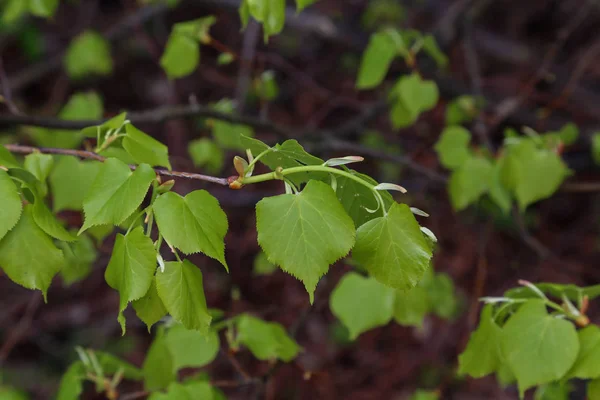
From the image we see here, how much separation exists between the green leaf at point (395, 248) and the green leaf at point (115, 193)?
0.36 metres

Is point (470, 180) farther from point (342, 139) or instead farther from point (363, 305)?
point (342, 139)

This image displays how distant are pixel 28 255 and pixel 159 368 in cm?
68

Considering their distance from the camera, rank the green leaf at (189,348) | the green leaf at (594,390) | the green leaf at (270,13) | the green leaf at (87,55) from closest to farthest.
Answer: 1. the green leaf at (594,390)
2. the green leaf at (270,13)
3. the green leaf at (189,348)
4. the green leaf at (87,55)

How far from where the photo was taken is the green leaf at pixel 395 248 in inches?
37.1

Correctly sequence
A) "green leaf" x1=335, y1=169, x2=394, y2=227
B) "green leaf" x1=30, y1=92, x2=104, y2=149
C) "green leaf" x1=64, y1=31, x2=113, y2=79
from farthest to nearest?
"green leaf" x1=64, y1=31, x2=113, y2=79
"green leaf" x1=30, y1=92, x2=104, y2=149
"green leaf" x1=335, y1=169, x2=394, y2=227

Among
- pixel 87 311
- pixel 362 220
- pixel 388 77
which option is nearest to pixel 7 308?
pixel 87 311

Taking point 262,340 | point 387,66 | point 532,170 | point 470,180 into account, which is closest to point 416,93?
point 387,66

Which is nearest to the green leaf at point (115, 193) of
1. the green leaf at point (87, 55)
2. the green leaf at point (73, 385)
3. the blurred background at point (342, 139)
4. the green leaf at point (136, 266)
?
the green leaf at point (136, 266)

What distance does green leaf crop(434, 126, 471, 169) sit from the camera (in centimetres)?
217

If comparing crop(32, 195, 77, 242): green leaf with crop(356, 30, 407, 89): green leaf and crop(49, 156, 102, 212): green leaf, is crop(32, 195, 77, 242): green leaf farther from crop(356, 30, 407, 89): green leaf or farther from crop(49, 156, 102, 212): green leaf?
crop(356, 30, 407, 89): green leaf

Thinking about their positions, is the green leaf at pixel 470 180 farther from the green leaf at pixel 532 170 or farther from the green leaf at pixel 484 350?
the green leaf at pixel 484 350

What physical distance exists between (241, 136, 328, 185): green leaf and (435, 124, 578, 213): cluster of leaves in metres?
1.16

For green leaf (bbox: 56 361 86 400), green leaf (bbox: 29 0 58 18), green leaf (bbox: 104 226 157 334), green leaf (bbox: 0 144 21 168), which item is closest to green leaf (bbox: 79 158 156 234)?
green leaf (bbox: 104 226 157 334)

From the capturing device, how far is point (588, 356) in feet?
3.67
